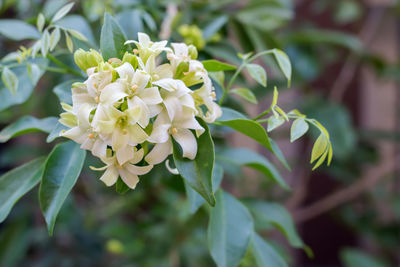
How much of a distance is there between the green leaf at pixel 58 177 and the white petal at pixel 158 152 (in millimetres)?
101

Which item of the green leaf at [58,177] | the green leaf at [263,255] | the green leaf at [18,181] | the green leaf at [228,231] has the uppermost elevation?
the green leaf at [58,177]

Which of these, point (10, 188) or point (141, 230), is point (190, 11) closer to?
point (10, 188)

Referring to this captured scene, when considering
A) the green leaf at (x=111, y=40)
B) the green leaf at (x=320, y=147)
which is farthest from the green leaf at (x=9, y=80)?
the green leaf at (x=320, y=147)

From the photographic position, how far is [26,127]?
515mm

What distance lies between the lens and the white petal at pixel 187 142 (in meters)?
0.39

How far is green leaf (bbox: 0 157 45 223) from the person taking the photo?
1.63 feet

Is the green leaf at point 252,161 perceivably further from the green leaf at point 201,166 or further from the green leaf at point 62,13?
the green leaf at point 62,13

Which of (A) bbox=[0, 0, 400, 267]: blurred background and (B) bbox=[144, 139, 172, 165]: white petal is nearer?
(B) bbox=[144, 139, 172, 165]: white petal

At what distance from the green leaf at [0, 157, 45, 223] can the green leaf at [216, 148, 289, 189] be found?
289 millimetres

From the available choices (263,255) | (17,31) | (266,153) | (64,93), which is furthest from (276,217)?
(266,153)

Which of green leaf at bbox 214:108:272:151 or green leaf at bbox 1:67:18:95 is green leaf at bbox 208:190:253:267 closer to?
green leaf at bbox 214:108:272:151

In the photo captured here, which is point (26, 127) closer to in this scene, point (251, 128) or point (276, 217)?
point (251, 128)

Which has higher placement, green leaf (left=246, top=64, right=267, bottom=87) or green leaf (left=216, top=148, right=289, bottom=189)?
green leaf (left=246, top=64, right=267, bottom=87)

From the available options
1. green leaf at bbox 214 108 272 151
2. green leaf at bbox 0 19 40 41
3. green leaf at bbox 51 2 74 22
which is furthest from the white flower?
green leaf at bbox 0 19 40 41
